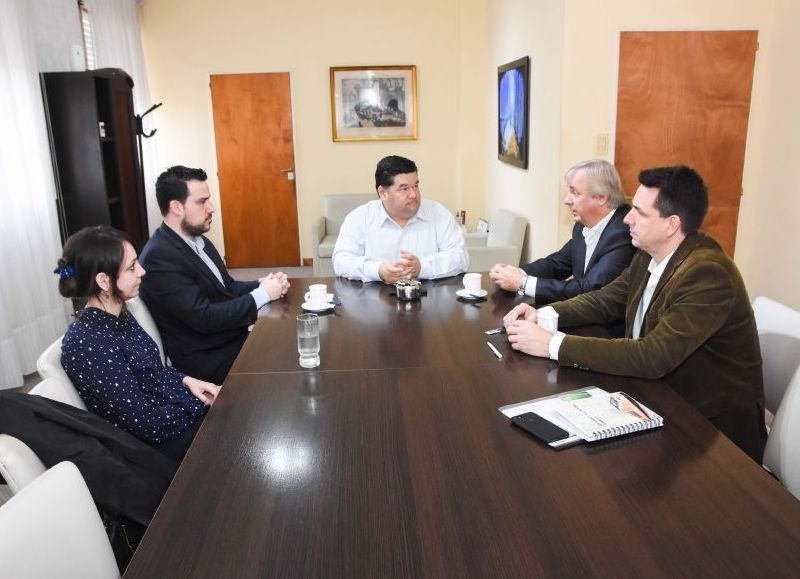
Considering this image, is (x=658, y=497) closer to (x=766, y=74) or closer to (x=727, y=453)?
(x=727, y=453)

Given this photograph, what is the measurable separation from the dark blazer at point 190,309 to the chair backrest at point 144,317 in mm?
54

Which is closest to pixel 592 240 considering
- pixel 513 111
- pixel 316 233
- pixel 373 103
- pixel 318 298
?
pixel 318 298

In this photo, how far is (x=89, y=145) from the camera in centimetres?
428

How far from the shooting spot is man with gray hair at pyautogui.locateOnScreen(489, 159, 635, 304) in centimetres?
244

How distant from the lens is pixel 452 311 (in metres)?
2.32

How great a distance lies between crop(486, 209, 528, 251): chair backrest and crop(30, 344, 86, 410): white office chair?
362 centimetres

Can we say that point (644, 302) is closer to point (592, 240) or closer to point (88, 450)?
point (592, 240)

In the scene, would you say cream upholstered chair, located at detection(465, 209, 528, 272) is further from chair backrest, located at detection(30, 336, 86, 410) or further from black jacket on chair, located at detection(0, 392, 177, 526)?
black jacket on chair, located at detection(0, 392, 177, 526)

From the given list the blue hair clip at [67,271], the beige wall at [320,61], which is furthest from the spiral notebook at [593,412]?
the beige wall at [320,61]

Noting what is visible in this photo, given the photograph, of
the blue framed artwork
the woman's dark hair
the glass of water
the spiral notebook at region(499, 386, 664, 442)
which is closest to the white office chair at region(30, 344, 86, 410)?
the woman's dark hair

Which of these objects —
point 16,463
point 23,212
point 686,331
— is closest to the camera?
point 16,463

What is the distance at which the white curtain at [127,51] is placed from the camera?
5.28 m

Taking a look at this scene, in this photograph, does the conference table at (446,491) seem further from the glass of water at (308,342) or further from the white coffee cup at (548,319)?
the white coffee cup at (548,319)

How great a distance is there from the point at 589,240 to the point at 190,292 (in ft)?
5.37
